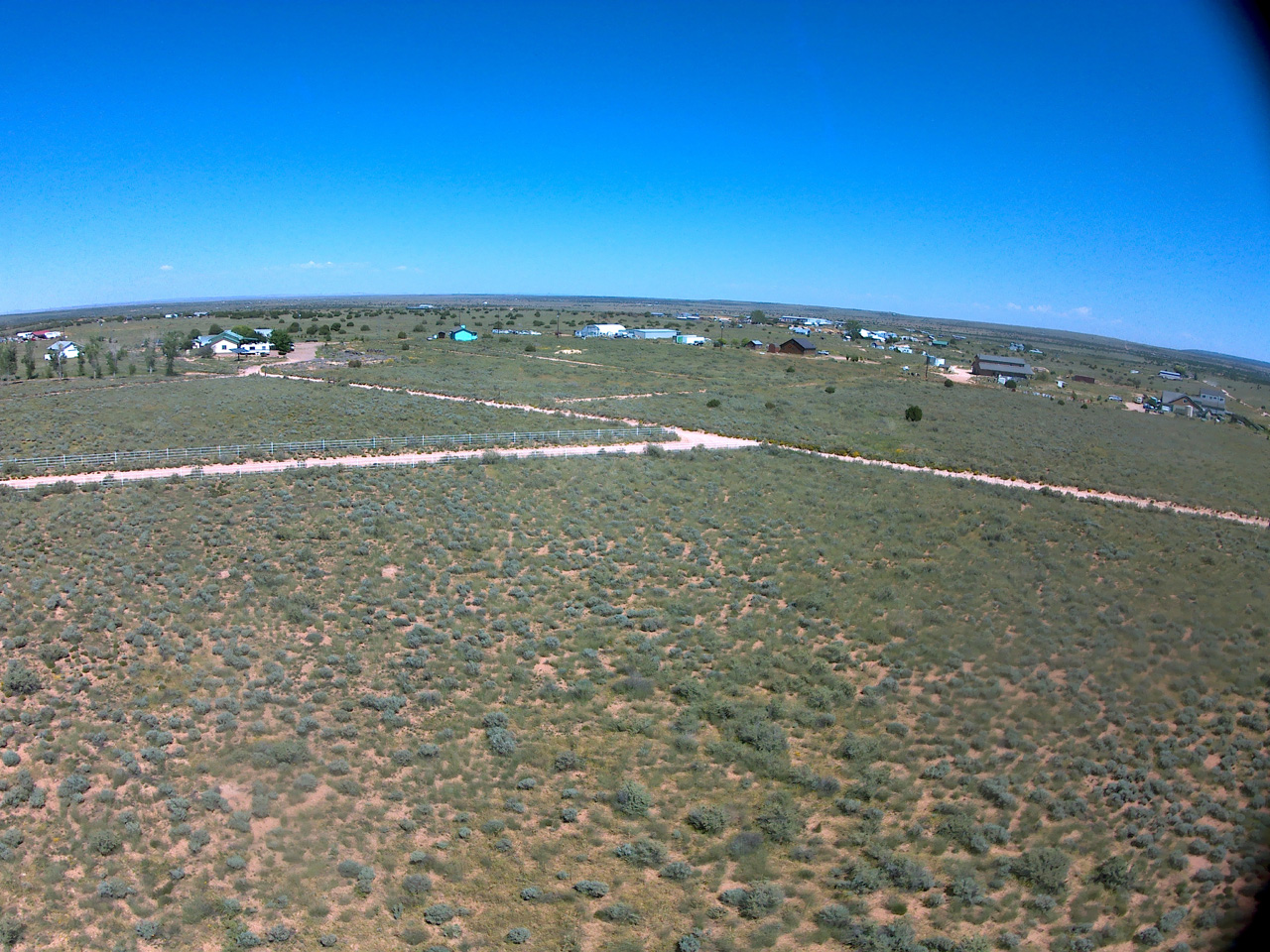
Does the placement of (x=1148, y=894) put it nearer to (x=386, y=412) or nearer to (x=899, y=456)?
(x=899, y=456)

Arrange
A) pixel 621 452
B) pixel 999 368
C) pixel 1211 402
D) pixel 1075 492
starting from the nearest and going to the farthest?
pixel 1075 492 < pixel 621 452 < pixel 1211 402 < pixel 999 368

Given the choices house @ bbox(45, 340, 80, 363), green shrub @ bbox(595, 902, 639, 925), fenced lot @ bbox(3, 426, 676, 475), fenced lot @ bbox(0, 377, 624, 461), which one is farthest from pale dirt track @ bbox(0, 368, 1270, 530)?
house @ bbox(45, 340, 80, 363)

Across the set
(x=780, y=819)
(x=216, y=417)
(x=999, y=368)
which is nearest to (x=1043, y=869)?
(x=780, y=819)

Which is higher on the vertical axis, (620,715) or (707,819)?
(620,715)

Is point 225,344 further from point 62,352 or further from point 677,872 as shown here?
point 677,872

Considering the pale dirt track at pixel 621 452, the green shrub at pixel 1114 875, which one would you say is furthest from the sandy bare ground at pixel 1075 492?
the green shrub at pixel 1114 875

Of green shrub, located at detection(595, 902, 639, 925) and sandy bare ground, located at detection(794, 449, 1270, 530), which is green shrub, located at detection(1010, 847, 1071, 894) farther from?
sandy bare ground, located at detection(794, 449, 1270, 530)

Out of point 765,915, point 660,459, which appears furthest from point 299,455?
point 765,915
